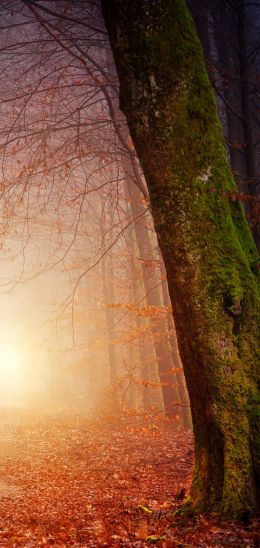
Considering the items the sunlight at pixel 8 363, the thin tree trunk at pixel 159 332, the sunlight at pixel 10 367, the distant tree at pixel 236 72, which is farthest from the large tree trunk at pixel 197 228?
the sunlight at pixel 8 363

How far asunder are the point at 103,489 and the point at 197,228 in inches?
183

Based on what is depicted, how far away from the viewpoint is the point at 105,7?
381 cm

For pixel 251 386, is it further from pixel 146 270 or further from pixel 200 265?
pixel 146 270

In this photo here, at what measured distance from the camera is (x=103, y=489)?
20.3ft

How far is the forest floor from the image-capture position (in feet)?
11.3

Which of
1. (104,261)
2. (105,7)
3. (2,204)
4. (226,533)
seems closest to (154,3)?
(105,7)

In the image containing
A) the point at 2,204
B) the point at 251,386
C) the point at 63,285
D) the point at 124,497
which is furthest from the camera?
the point at 63,285

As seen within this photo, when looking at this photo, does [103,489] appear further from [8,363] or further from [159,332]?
[8,363]

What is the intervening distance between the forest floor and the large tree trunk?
49cm

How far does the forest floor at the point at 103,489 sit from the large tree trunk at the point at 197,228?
1.61ft

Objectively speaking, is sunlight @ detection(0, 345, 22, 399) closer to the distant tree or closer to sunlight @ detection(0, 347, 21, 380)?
sunlight @ detection(0, 347, 21, 380)

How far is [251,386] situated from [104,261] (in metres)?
18.6

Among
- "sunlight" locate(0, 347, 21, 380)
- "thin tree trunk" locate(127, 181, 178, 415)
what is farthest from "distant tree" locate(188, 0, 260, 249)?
"sunlight" locate(0, 347, 21, 380)

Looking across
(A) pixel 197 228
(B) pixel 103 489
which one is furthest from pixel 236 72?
(B) pixel 103 489
